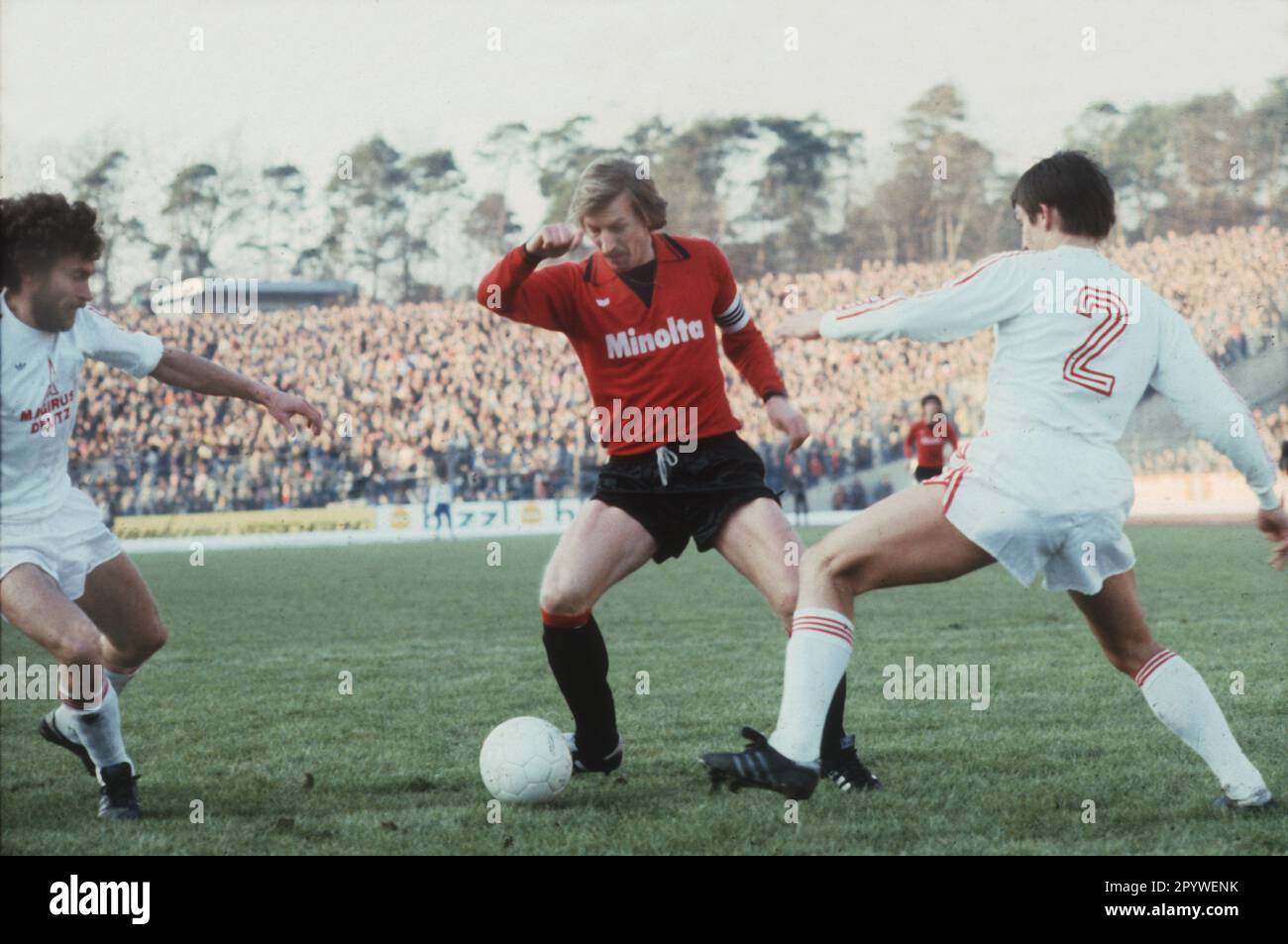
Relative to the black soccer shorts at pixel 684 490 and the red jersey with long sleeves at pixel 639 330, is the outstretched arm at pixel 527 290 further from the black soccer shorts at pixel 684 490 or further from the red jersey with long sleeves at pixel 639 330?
the black soccer shorts at pixel 684 490

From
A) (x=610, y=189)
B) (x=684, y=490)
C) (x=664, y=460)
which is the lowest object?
(x=684, y=490)

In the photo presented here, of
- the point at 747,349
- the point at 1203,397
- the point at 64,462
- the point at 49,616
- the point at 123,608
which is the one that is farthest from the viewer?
the point at 747,349

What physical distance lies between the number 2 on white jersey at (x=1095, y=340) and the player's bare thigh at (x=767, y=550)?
131 centimetres

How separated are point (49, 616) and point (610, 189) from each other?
2.44 metres

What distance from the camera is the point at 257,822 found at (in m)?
4.88

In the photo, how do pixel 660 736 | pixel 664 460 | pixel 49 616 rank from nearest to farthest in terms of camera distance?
pixel 49 616
pixel 664 460
pixel 660 736

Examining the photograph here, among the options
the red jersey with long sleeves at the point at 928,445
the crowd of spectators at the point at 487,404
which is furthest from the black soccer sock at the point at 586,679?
the crowd of spectators at the point at 487,404

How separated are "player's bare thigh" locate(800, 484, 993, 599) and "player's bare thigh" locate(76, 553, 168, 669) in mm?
2553

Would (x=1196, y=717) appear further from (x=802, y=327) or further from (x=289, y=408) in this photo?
(x=289, y=408)

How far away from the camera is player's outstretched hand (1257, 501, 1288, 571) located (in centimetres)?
468

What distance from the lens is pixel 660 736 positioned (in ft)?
21.4

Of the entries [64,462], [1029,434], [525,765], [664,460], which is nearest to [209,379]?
[64,462]
